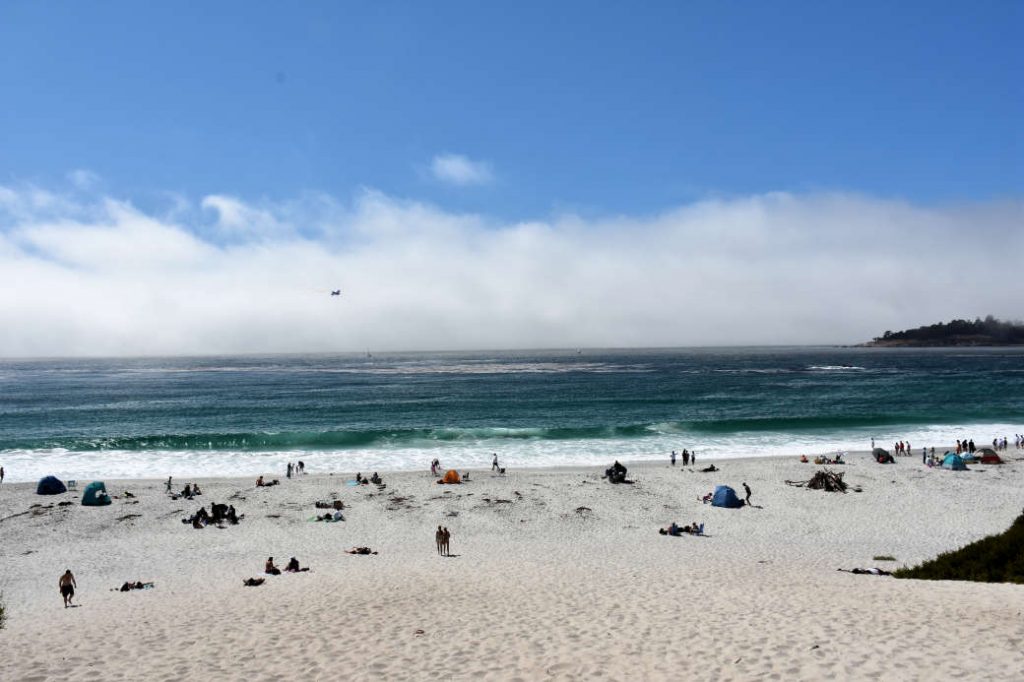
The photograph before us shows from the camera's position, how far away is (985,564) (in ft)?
50.0

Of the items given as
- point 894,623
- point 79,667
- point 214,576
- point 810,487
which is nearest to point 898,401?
point 810,487

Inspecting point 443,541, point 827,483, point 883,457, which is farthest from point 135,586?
point 883,457

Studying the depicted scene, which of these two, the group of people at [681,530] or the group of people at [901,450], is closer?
the group of people at [681,530]

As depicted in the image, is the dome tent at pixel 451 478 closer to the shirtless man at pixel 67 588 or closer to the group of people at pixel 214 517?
the group of people at pixel 214 517

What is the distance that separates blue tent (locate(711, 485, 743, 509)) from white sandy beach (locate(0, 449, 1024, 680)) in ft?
1.65

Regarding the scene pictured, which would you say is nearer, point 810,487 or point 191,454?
point 810,487

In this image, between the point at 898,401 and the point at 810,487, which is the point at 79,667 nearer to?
the point at 810,487

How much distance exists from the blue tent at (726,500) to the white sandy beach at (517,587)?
504 mm

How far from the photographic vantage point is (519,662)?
33.5ft

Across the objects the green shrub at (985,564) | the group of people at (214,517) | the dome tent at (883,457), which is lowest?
the group of people at (214,517)

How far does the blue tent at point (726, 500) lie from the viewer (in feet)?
92.8

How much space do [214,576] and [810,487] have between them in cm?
2769

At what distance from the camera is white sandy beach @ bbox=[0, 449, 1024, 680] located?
10.2 m

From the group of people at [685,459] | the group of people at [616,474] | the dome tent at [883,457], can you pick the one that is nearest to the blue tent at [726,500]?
the group of people at [616,474]
